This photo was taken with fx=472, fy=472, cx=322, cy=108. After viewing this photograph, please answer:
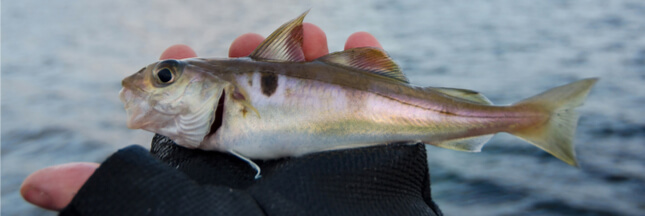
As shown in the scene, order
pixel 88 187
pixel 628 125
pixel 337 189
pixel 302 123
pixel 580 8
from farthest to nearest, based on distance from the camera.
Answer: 1. pixel 580 8
2. pixel 628 125
3. pixel 302 123
4. pixel 337 189
5. pixel 88 187

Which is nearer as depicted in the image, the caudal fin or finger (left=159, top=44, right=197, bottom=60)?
the caudal fin

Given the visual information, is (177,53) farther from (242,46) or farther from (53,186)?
(53,186)

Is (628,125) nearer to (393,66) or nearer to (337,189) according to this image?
(393,66)

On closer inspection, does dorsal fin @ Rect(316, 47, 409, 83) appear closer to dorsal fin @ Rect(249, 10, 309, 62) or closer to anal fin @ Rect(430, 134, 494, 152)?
dorsal fin @ Rect(249, 10, 309, 62)

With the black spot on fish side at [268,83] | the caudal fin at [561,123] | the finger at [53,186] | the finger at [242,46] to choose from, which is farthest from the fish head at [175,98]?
the caudal fin at [561,123]

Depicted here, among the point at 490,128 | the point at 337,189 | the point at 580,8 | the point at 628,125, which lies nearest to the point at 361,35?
the point at 490,128

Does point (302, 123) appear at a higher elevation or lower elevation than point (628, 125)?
lower

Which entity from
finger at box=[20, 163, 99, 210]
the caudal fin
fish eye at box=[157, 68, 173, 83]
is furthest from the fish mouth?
the caudal fin
